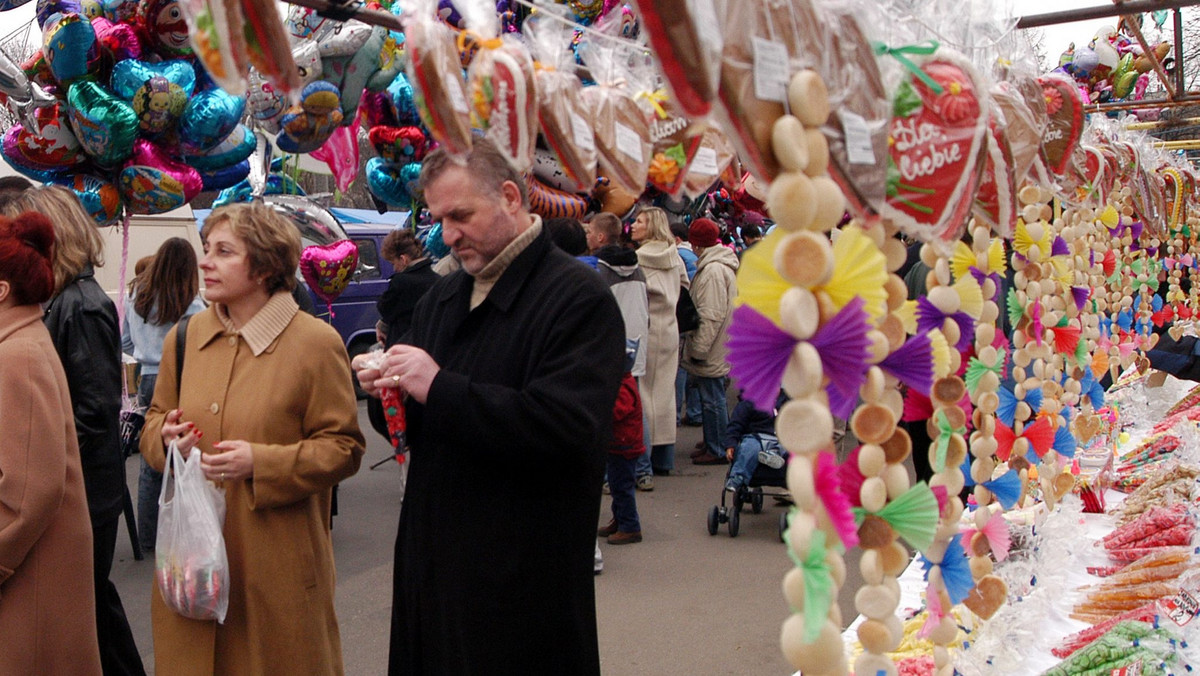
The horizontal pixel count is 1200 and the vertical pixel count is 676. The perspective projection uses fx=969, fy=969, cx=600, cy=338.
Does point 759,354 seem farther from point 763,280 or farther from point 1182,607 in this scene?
point 1182,607

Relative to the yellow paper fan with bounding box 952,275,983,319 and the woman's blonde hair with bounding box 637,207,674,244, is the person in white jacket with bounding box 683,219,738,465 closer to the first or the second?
the woman's blonde hair with bounding box 637,207,674,244

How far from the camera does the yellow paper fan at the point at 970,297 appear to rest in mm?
1551

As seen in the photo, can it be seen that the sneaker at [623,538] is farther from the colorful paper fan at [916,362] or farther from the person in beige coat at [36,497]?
the colorful paper fan at [916,362]

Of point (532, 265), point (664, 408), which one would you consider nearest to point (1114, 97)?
point (664, 408)

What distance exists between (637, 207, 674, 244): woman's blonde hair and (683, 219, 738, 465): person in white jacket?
2.57 feet

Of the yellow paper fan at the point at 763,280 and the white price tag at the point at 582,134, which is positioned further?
the white price tag at the point at 582,134

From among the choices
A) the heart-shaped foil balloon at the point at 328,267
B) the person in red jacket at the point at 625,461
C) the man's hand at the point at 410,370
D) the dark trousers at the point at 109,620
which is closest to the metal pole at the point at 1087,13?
the man's hand at the point at 410,370

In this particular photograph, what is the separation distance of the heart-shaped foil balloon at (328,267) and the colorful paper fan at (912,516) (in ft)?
15.9

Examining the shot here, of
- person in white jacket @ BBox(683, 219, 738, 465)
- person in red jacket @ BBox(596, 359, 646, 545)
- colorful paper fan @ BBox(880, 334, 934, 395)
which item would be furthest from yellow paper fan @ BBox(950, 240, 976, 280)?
person in white jacket @ BBox(683, 219, 738, 465)

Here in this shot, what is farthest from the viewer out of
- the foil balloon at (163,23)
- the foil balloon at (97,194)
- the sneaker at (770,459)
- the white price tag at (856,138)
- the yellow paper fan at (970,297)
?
the sneaker at (770,459)

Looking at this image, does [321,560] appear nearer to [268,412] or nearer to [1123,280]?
[268,412]

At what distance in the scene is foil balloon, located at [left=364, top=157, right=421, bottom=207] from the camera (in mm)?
5109

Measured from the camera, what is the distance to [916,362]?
3.98 ft

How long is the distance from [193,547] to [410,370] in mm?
731
